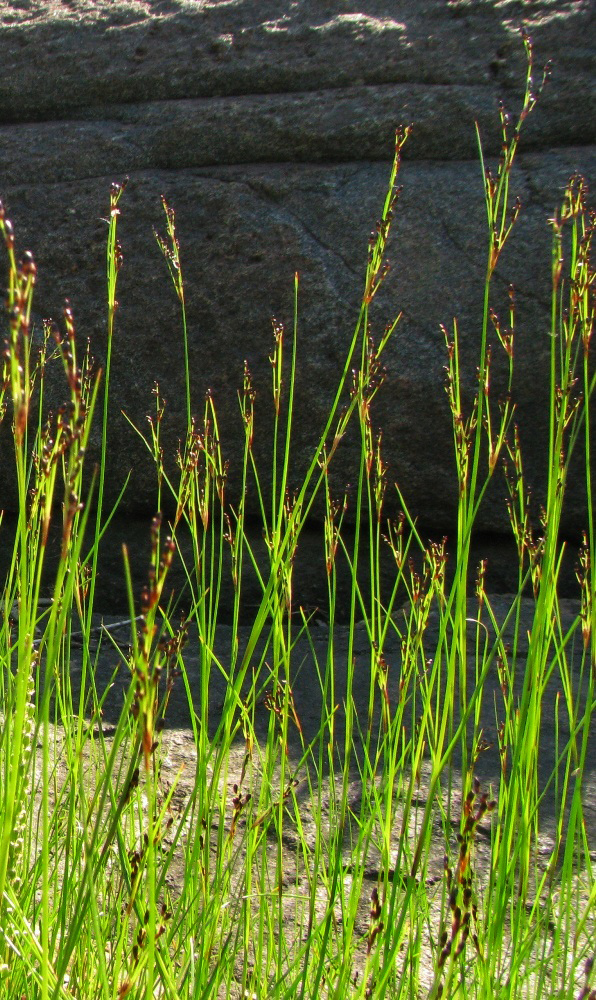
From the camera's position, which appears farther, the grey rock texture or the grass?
the grey rock texture

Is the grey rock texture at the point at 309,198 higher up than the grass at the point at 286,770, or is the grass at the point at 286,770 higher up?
the grey rock texture at the point at 309,198

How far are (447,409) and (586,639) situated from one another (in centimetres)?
209

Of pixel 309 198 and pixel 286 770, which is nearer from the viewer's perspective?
pixel 286 770

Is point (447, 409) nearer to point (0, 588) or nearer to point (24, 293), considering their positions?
point (0, 588)

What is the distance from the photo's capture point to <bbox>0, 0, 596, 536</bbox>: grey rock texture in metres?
3.11

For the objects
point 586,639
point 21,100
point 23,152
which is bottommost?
point 586,639

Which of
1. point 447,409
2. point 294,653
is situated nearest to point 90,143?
point 447,409

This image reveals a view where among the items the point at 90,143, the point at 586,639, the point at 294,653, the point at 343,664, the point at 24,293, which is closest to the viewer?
the point at 24,293

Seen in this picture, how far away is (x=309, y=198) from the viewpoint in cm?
318

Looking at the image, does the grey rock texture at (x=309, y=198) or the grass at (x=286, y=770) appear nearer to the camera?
the grass at (x=286, y=770)

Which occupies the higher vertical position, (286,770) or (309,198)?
(309,198)

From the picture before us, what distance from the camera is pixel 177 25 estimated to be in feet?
11.4

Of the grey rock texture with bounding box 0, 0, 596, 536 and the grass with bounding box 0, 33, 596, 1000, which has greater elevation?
the grey rock texture with bounding box 0, 0, 596, 536

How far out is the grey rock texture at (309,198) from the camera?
3.11 metres
